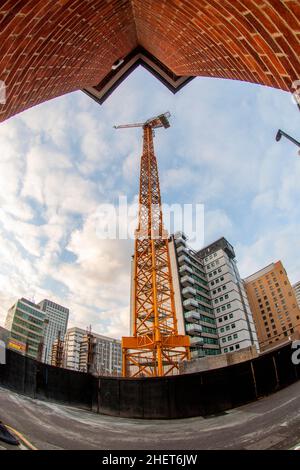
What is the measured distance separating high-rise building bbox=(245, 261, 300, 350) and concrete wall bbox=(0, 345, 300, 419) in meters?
73.5

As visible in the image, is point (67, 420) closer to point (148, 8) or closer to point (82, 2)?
point (82, 2)

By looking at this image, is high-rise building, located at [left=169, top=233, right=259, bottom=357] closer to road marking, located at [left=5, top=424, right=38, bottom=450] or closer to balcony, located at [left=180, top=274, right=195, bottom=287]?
balcony, located at [left=180, top=274, right=195, bottom=287]

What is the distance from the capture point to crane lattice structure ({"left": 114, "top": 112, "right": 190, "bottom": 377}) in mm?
20344

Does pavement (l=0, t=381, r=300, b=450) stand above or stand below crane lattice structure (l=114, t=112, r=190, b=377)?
below

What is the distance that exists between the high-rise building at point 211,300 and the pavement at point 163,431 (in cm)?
3913

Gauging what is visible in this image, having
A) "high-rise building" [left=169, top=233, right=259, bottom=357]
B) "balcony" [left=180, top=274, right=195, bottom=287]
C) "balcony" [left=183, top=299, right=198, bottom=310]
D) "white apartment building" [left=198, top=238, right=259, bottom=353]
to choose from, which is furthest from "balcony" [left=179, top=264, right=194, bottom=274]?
"white apartment building" [left=198, top=238, right=259, bottom=353]

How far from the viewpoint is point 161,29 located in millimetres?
5695

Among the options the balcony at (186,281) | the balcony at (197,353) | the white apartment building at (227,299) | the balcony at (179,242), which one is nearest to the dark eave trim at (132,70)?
the balcony at (186,281)

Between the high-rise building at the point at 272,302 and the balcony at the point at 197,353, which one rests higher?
the high-rise building at the point at 272,302

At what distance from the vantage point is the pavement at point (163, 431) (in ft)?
14.6

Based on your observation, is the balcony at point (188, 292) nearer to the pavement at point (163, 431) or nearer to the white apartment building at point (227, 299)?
the white apartment building at point (227, 299)

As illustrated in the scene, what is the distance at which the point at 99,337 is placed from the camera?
14300 cm
